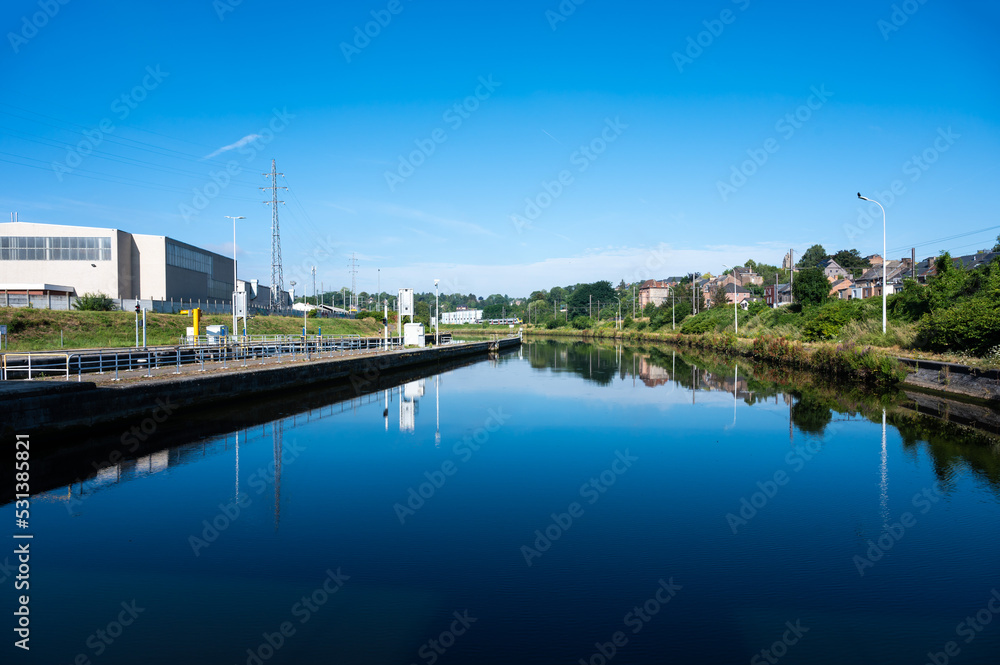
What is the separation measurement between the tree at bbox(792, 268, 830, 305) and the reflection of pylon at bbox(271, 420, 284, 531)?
39161 millimetres

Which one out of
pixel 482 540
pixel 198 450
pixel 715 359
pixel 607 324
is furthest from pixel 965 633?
pixel 607 324

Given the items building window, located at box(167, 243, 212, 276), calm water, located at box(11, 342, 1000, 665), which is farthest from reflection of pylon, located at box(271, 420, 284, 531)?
building window, located at box(167, 243, 212, 276)

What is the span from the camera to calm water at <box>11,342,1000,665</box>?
523 cm

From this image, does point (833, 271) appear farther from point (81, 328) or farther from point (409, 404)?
point (81, 328)

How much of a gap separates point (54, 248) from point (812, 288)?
58170 mm

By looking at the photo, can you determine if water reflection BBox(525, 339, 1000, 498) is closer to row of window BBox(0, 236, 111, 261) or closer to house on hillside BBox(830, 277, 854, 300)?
row of window BBox(0, 236, 111, 261)

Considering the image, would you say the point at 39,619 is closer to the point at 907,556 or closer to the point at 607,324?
the point at 907,556

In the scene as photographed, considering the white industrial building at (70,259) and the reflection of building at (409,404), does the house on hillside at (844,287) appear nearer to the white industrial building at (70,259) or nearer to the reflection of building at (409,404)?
the reflection of building at (409,404)

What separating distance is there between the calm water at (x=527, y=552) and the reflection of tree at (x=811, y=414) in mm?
1362

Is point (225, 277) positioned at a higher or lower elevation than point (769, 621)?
A: higher

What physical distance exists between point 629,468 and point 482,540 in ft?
15.0

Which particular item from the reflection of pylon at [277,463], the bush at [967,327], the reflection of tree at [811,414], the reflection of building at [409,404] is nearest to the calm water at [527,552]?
the reflection of pylon at [277,463]

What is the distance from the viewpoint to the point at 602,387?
26000 mm

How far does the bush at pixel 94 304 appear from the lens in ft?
138
